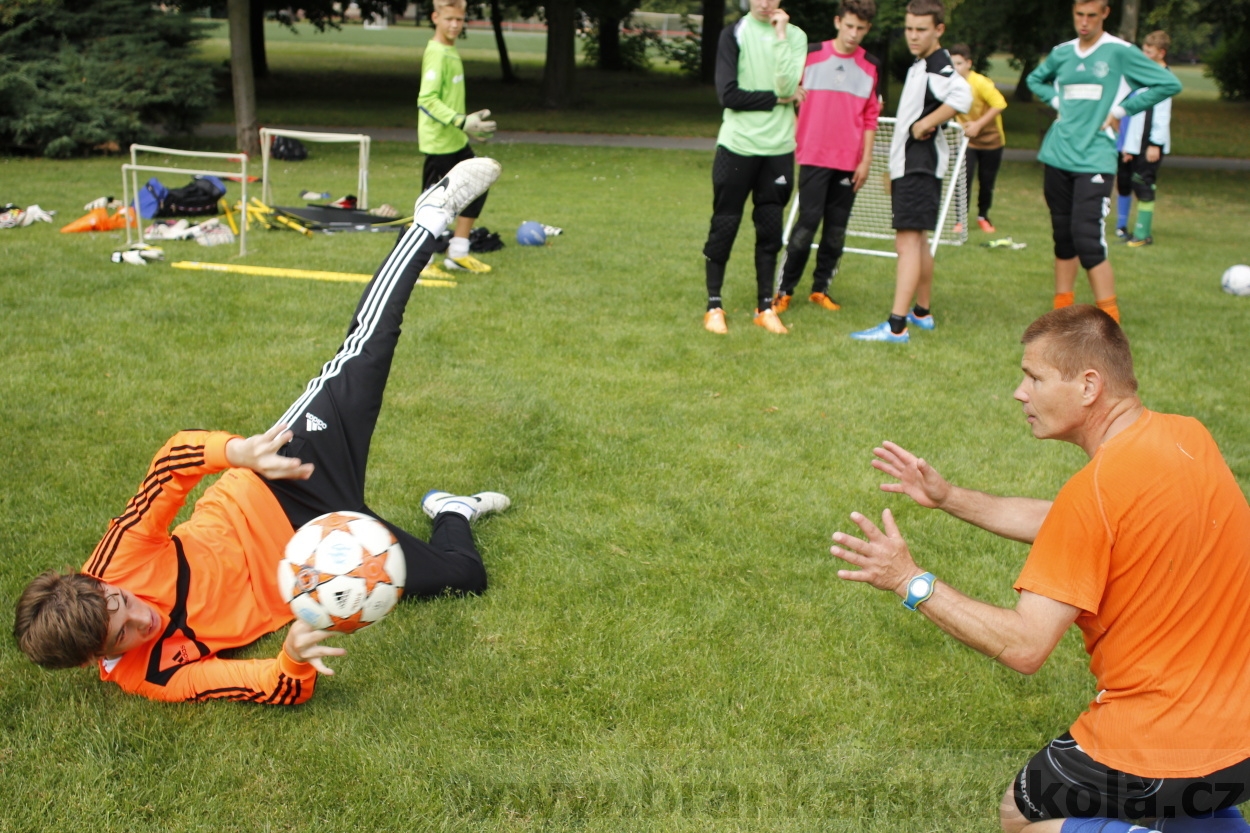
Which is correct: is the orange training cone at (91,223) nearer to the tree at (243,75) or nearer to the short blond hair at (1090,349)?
the tree at (243,75)

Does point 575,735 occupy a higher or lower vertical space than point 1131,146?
lower

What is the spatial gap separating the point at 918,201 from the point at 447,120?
4.22 metres

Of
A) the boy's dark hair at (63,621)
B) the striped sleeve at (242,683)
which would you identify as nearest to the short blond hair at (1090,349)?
the striped sleeve at (242,683)

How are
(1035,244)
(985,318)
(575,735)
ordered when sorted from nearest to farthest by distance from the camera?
(575,735) → (985,318) → (1035,244)

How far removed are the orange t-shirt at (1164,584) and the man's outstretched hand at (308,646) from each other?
82.1 inches

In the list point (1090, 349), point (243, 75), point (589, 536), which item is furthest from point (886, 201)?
point (243, 75)

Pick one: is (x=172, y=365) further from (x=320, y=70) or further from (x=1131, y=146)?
(x=320, y=70)

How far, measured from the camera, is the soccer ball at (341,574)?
10.6ft

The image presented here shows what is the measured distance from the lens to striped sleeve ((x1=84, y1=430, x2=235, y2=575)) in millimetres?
3463

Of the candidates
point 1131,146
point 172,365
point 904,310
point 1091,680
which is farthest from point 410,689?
point 1131,146

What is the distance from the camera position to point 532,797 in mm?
3162

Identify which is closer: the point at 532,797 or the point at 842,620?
the point at 532,797

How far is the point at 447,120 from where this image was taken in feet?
30.3

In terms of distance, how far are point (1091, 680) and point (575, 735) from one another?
75.5 inches
